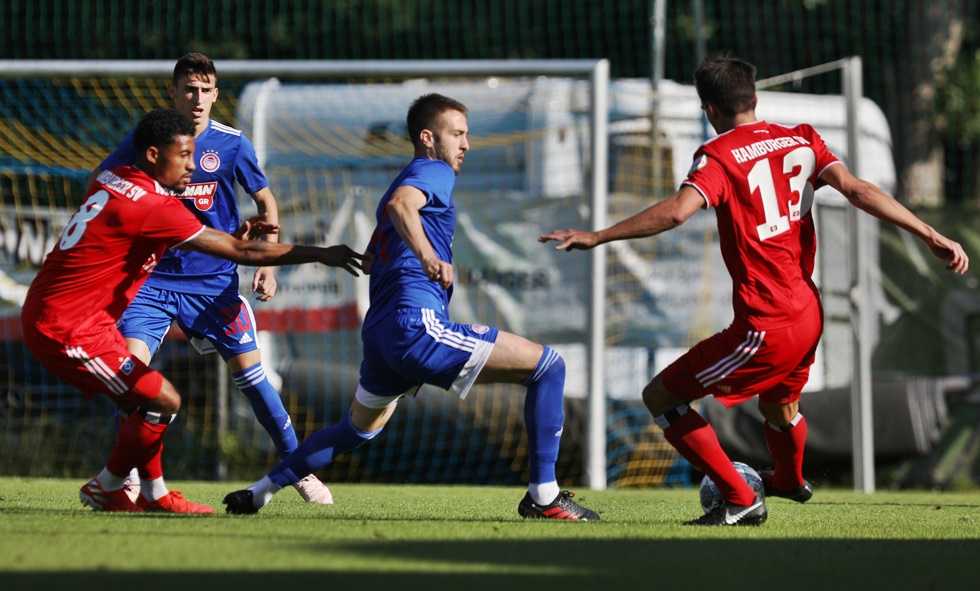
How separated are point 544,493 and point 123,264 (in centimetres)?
203

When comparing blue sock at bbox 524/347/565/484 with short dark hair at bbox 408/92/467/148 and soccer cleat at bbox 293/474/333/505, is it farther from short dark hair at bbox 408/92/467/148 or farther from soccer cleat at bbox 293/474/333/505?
soccer cleat at bbox 293/474/333/505

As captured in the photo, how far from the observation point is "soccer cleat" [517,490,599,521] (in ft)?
17.4

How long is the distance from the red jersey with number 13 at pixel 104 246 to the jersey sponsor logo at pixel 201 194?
3.36ft

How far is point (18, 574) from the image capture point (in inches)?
143

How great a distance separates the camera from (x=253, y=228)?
5664mm

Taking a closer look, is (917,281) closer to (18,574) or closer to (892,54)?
(892,54)

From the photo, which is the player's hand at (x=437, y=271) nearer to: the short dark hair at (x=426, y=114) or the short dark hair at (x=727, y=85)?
the short dark hair at (x=426, y=114)

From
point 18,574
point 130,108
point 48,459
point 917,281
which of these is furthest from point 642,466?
point 18,574

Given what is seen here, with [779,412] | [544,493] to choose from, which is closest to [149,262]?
[544,493]

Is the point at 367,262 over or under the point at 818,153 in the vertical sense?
under

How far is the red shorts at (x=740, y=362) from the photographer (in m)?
5.18

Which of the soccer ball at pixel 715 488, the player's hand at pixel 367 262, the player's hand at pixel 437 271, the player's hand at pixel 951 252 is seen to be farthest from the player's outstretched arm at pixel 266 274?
the player's hand at pixel 951 252

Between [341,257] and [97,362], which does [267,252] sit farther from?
[97,362]

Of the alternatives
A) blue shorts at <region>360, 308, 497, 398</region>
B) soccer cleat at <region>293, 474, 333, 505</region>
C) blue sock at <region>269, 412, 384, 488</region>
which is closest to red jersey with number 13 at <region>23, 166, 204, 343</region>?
blue shorts at <region>360, 308, 497, 398</region>
